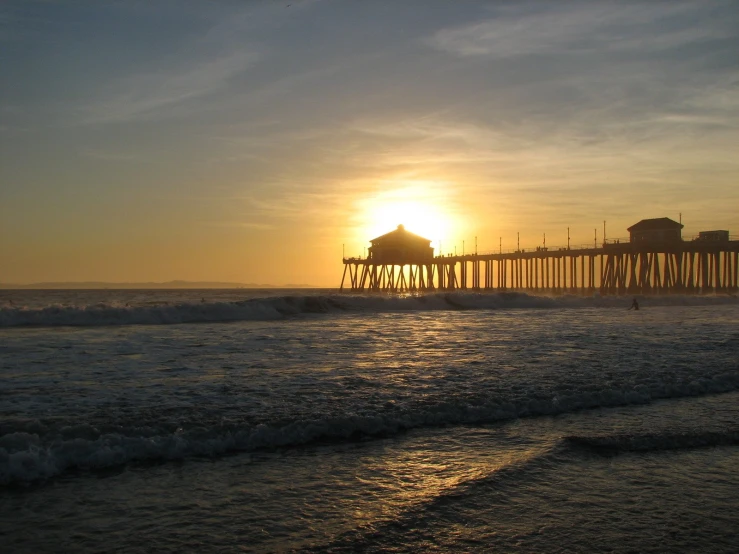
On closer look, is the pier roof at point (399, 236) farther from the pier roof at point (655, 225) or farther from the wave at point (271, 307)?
the pier roof at point (655, 225)

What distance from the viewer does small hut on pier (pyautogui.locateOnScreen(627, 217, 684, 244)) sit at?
54281 mm

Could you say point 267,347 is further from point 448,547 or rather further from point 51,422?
point 448,547

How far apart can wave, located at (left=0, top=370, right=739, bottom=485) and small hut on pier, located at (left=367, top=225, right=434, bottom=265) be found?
5294 centimetres

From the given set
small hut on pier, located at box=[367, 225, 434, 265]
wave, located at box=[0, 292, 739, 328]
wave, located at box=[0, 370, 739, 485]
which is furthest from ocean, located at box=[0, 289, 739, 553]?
small hut on pier, located at box=[367, 225, 434, 265]

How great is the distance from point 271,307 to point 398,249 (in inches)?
1113

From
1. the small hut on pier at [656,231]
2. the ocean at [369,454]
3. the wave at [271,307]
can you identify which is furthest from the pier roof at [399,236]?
the ocean at [369,454]

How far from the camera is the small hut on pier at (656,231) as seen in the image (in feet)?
178

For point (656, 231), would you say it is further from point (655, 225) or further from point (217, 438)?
point (217, 438)

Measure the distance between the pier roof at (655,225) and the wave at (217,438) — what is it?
171 feet

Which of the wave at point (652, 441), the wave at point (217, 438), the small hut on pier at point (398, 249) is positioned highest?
the small hut on pier at point (398, 249)

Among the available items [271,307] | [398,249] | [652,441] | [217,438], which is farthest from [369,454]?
[398,249]

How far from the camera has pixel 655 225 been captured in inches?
2194

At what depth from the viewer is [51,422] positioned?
23.2 feet

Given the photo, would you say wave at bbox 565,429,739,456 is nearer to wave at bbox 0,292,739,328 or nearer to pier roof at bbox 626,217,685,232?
wave at bbox 0,292,739,328
